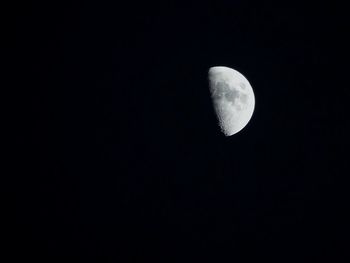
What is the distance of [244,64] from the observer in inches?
195

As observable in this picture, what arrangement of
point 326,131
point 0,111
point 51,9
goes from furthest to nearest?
point 326,131 → point 51,9 → point 0,111

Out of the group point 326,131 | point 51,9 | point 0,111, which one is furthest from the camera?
point 326,131

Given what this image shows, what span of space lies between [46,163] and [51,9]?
2.67 m

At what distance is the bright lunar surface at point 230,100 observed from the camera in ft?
12.8

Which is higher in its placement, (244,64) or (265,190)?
(244,64)

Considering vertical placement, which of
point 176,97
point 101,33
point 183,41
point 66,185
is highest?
point 183,41

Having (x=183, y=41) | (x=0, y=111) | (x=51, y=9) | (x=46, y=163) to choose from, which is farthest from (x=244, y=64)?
(x=0, y=111)

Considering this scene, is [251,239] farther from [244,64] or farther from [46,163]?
[46,163]

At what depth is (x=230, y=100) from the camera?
3.92 metres

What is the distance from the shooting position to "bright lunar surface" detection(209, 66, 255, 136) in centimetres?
391

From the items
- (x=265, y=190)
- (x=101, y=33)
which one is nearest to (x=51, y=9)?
(x=101, y=33)

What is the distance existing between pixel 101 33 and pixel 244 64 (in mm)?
2771

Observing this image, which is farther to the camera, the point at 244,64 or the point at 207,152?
the point at 244,64

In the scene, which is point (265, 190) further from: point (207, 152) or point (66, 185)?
point (66, 185)
